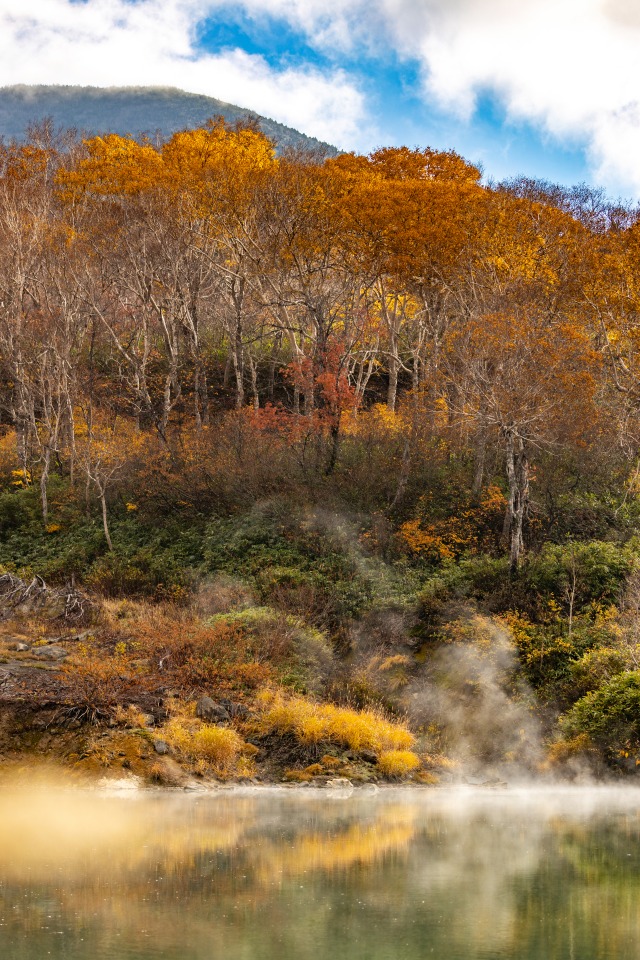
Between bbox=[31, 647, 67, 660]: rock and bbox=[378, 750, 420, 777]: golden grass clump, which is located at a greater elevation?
bbox=[31, 647, 67, 660]: rock

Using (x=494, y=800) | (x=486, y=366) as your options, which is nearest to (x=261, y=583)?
(x=486, y=366)

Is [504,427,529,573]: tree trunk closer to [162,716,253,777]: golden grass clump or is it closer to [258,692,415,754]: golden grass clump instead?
[258,692,415,754]: golden grass clump

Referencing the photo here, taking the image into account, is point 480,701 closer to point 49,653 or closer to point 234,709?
point 234,709

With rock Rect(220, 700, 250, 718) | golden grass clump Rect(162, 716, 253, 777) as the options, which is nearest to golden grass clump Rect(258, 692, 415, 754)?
rock Rect(220, 700, 250, 718)

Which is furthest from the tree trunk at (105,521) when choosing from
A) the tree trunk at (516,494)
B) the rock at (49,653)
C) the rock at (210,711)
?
the tree trunk at (516,494)

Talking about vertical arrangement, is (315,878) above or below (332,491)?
below

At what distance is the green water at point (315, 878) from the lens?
904cm

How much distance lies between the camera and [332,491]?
30.9 meters

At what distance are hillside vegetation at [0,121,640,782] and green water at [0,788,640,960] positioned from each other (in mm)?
2789

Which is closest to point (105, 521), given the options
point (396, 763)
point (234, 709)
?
point (234, 709)

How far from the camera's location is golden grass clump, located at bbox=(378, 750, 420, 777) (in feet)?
62.1

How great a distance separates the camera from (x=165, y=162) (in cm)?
3656

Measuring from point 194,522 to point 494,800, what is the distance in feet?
56.9

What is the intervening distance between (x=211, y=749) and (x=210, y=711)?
4.56 ft
